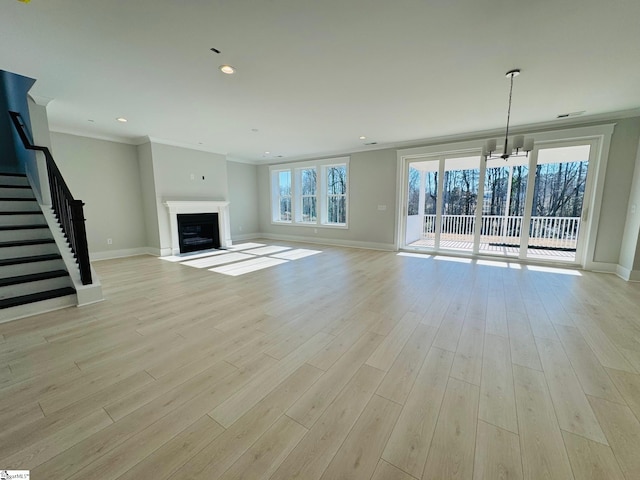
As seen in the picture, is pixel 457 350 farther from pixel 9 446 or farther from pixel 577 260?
pixel 577 260

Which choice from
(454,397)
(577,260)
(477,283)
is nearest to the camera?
(454,397)

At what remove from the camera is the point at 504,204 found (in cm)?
609

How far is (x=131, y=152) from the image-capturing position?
583 cm

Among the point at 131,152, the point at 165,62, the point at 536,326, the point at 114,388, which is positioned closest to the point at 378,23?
the point at 165,62

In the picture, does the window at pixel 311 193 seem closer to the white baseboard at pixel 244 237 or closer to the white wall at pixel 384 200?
the white wall at pixel 384 200

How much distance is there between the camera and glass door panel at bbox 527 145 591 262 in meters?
4.73

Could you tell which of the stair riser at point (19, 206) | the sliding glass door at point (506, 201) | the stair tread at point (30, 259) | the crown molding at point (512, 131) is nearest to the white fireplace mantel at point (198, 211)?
the stair riser at point (19, 206)

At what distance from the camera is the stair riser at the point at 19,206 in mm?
3546

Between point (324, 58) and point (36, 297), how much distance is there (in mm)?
4021

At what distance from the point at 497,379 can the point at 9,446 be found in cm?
280

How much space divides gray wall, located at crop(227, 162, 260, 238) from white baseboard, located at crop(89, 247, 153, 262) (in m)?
2.50

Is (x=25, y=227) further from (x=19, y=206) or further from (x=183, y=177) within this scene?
(x=183, y=177)

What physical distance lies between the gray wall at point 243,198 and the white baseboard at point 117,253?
2.50m

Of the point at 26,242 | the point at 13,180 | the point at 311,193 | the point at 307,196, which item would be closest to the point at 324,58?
the point at 26,242
